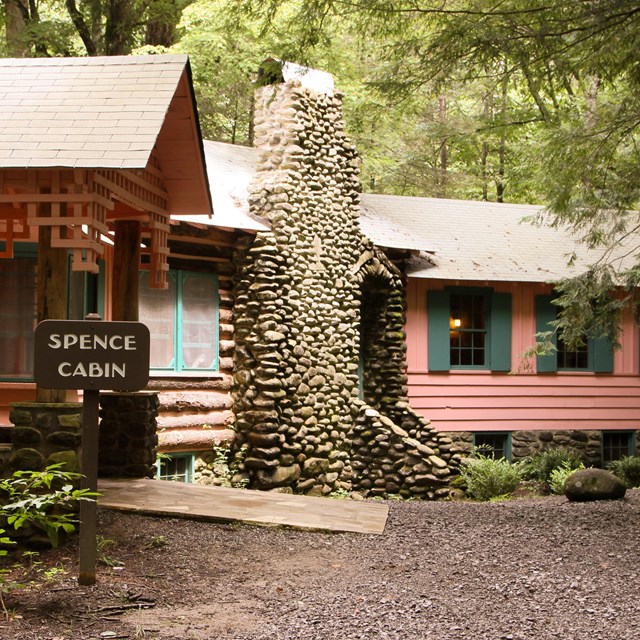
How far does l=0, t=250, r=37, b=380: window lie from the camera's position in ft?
39.0

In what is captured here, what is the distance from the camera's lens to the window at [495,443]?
744 inches

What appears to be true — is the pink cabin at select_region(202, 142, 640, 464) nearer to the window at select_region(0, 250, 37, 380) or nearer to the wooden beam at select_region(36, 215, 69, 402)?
the window at select_region(0, 250, 37, 380)

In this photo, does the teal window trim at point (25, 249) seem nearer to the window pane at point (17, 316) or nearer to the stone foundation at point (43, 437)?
the window pane at point (17, 316)

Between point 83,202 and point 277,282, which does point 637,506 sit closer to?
point 277,282

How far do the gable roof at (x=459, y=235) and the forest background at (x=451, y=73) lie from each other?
5.50 feet

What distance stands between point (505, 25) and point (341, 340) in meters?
7.68

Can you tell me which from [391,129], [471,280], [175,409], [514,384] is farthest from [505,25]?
[391,129]

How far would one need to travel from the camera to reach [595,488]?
11445 millimetres

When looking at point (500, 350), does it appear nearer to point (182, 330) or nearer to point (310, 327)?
point (310, 327)

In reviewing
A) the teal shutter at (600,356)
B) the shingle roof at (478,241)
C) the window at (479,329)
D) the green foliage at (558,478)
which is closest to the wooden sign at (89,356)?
the shingle roof at (478,241)

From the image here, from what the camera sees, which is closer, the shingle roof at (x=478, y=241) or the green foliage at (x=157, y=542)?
the green foliage at (x=157, y=542)

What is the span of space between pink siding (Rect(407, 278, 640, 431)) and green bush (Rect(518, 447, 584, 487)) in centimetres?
115

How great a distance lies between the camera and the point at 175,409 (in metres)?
13.5

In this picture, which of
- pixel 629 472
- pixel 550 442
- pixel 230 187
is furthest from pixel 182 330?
pixel 629 472
